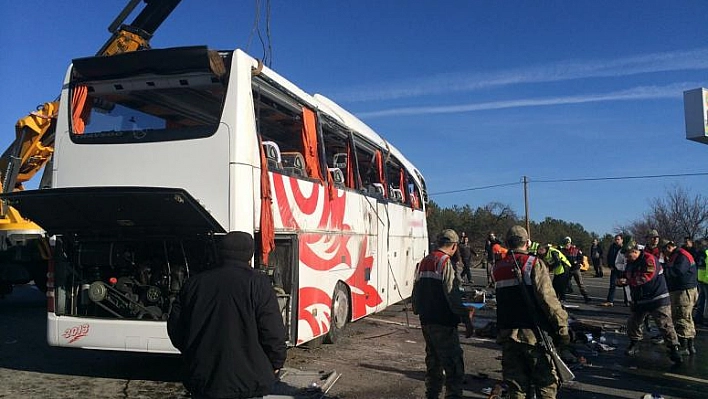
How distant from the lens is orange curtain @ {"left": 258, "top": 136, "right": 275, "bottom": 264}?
645 cm

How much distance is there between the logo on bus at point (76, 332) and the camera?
6.48m

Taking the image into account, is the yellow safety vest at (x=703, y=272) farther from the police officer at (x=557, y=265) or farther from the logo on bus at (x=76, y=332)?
the logo on bus at (x=76, y=332)

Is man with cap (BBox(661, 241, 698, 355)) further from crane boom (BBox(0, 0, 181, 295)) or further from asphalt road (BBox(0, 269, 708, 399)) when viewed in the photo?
crane boom (BBox(0, 0, 181, 295))

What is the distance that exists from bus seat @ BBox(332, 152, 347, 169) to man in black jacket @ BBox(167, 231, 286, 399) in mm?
6088

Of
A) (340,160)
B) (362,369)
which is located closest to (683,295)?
(362,369)

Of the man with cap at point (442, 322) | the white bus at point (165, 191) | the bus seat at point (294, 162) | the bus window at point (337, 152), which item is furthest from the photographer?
the bus window at point (337, 152)

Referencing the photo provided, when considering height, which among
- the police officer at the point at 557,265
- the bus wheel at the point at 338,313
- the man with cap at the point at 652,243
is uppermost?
the man with cap at the point at 652,243

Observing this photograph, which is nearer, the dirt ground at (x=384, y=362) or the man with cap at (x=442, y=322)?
the man with cap at (x=442, y=322)

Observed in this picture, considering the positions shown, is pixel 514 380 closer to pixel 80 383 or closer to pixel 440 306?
pixel 440 306

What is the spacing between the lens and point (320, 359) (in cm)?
802

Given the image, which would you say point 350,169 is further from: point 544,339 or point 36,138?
point 36,138

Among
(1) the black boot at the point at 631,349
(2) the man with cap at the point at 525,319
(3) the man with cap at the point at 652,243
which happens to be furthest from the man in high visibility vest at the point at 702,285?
(2) the man with cap at the point at 525,319

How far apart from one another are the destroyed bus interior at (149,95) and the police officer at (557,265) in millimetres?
8052

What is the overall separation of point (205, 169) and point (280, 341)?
3.43 metres
